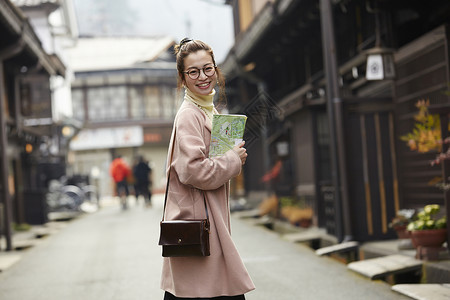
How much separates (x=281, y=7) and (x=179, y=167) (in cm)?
1152

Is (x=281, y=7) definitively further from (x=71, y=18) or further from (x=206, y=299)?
(x=71, y=18)

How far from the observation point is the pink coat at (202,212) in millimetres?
3604

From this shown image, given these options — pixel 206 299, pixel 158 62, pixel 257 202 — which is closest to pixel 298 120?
pixel 257 202

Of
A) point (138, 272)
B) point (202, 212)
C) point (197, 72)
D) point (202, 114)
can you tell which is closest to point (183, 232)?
point (202, 212)

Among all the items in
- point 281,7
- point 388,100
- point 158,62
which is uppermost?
point 158,62

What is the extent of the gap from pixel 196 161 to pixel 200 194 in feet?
0.77

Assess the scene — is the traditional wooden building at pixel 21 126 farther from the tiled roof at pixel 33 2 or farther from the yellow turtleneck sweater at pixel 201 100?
the yellow turtleneck sweater at pixel 201 100

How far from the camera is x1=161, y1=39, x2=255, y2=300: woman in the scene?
11.7ft

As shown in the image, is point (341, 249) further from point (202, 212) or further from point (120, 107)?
point (120, 107)

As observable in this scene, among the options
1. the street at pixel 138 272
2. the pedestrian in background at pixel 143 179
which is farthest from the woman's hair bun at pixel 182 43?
the pedestrian in background at pixel 143 179

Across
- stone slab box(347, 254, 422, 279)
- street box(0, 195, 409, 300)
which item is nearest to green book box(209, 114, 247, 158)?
street box(0, 195, 409, 300)

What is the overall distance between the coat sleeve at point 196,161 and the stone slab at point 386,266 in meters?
4.80

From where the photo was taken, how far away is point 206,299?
3.65 metres

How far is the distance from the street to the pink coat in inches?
147
